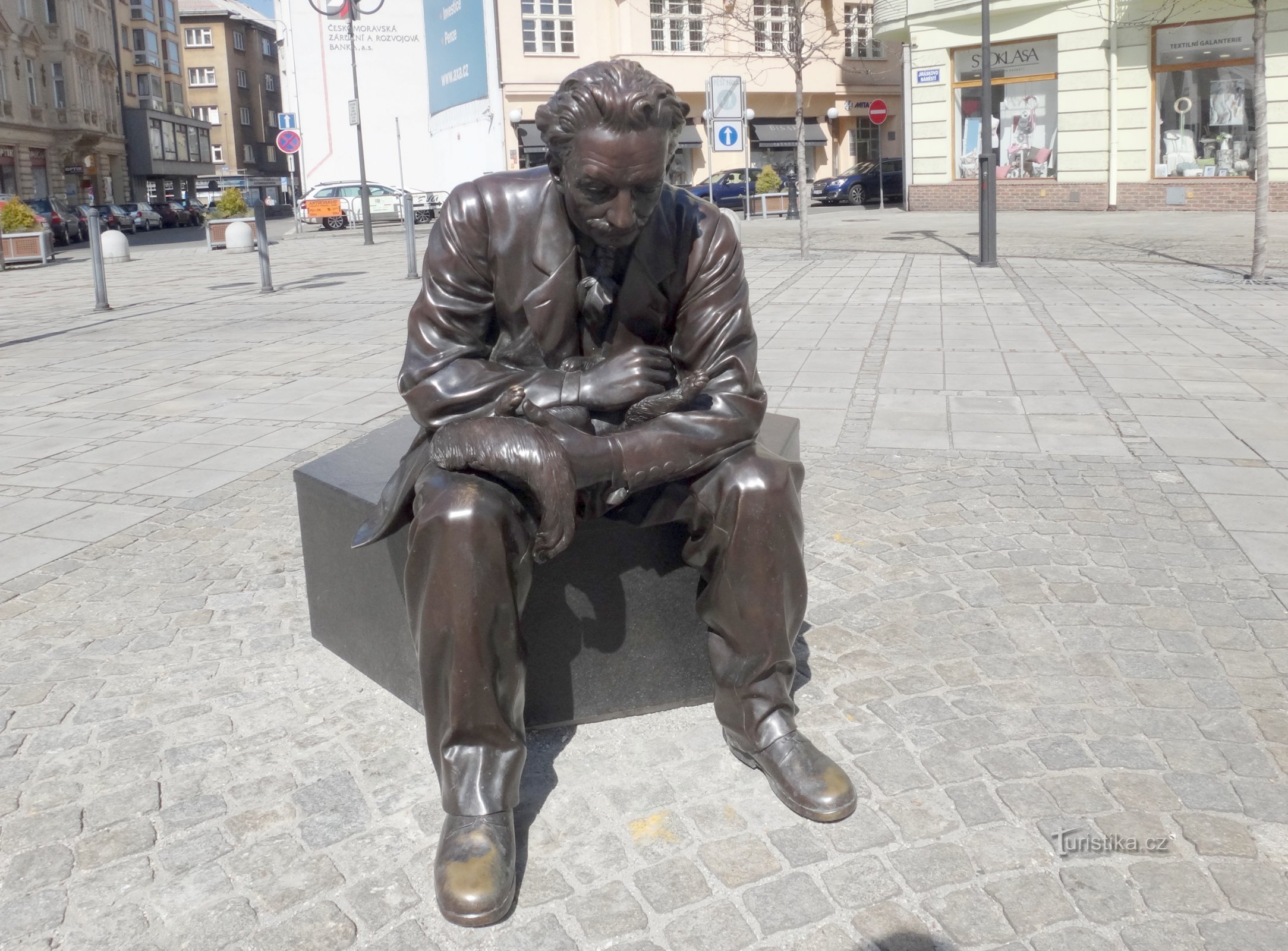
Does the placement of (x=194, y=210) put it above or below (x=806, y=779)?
above

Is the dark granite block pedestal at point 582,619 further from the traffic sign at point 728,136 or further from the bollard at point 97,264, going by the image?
the traffic sign at point 728,136

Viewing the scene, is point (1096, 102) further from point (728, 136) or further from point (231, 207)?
point (231, 207)

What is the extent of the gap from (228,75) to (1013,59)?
7212cm

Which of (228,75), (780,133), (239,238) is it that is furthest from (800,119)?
(228,75)

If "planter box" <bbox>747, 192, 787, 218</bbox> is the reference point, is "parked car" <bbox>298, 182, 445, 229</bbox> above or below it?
above

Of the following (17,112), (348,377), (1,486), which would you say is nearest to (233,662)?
(1,486)

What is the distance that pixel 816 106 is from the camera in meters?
46.3

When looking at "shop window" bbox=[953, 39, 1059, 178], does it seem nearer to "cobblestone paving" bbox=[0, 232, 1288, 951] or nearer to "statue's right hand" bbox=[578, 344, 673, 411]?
"cobblestone paving" bbox=[0, 232, 1288, 951]

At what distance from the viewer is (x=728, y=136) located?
17.0 meters

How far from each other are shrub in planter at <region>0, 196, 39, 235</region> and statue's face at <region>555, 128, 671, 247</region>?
23717mm

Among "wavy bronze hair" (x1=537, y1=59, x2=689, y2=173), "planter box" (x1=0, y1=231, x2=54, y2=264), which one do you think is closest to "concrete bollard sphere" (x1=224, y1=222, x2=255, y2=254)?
"planter box" (x1=0, y1=231, x2=54, y2=264)

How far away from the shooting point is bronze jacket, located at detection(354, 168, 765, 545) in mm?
2715

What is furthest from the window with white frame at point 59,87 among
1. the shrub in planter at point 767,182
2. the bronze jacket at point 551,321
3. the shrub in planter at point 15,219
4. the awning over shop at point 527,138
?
the bronze jacket at point 551,321

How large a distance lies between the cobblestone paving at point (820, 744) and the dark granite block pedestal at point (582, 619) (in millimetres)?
83
